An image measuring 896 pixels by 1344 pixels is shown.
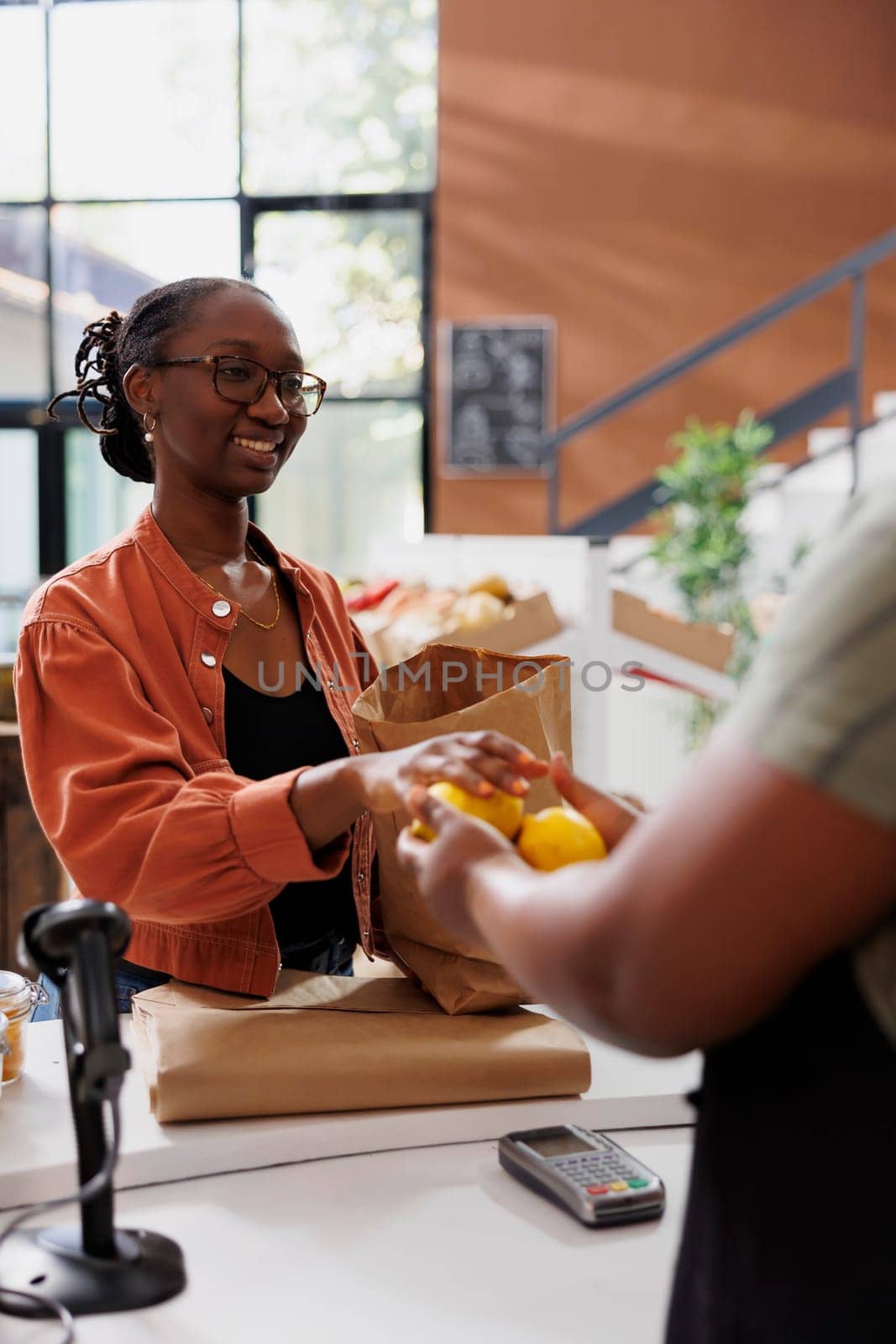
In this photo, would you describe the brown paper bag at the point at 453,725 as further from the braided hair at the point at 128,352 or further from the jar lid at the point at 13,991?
the braided hair at the point at 128,352

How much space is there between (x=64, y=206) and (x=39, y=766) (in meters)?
7.03

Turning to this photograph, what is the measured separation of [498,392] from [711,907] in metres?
6.72

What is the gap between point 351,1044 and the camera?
1195mm

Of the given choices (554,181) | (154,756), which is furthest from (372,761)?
(554,181)

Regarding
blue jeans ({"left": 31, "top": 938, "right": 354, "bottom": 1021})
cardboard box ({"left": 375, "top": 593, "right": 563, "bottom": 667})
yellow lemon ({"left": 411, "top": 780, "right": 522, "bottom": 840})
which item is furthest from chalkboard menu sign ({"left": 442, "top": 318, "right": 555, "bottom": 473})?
yellow lemon ({"left": 411, "top": 780, "right": 522, "bottom": 840})

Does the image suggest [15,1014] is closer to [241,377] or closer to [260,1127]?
[260,1127]

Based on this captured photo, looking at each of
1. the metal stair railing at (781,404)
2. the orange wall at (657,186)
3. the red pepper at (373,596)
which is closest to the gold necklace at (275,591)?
the red pepper at (373,596)

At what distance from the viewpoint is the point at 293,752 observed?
1.51m

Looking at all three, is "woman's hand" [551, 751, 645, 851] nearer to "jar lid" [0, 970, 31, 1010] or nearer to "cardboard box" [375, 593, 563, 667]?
"jar lid" [0, 970, 31, 1010]

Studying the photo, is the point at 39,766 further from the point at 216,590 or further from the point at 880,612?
the point at 880,612

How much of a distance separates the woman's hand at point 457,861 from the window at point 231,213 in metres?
6.54

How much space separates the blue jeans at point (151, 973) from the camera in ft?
4.63

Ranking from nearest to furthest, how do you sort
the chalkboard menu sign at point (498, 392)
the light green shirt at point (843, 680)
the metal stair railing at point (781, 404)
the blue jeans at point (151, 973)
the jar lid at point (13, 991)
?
the light green shirt at point (843, 680) → the jar lid at point (13, 991) → the blue jeans at point (151, 973) → the metal stair railing at point (781, 404) → the chalkboard menu sign at point (498, 392)

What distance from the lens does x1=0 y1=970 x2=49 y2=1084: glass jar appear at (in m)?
1.22
